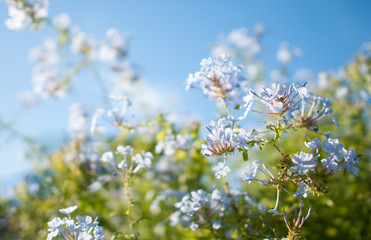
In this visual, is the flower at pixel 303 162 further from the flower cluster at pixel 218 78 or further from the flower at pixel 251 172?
the flower cluster at pixel 218 78

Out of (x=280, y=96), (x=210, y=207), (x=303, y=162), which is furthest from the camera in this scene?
(x=210, y=207)

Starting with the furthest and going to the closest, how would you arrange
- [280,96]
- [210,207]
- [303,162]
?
[210,207] → [280,96] → [303,162]

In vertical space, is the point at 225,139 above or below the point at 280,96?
below

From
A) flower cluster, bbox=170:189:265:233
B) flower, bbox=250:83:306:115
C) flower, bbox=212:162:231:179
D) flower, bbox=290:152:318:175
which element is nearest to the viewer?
flower, bbox=290:152:318:175

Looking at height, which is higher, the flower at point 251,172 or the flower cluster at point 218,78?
the flower cluster at point 218,78

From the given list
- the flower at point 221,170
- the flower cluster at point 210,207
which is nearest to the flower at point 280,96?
the flower at point 221,170

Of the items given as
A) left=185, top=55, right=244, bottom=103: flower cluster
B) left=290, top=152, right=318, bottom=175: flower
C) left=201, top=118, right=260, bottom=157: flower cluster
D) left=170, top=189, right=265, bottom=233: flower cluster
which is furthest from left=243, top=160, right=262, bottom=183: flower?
left=185, top=55, right=244, bottom=103: flower cluster

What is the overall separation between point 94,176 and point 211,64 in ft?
6.27

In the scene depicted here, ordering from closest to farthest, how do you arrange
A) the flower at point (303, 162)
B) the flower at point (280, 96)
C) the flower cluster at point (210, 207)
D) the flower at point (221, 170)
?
1. the flower at point (303, 162)
2. the flower at point (280, 96)
3. the flower at point (221, 170)
4. the flower cluster at point (210, 207)

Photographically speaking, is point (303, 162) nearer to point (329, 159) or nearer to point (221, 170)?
point (329, 159)

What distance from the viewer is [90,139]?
368cm

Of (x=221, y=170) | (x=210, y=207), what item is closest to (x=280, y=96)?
(x=221, y=170)

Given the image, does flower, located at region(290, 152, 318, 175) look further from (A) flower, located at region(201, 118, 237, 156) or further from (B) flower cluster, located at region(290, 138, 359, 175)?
(A) flower, located at region(201, 118, 237, 156)

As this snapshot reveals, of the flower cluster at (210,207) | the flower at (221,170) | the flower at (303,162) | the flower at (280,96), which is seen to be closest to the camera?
the flower at (303,162)
